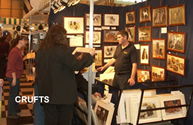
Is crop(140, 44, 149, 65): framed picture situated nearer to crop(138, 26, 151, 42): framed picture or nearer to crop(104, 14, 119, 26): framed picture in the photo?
crop(138, 26, 151, 42): framed picture

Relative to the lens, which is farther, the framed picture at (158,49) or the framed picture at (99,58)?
the framed picture at (99,58)

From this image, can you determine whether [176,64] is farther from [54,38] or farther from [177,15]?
[54,38]

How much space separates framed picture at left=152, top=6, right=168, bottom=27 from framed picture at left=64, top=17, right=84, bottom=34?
5.84 feet

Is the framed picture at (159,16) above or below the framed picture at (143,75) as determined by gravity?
above

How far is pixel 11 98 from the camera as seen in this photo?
452cm

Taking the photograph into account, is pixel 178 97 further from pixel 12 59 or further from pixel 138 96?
pixel 12 59

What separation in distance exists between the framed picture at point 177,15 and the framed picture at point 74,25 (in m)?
2.25

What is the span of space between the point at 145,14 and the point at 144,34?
0.39 metres

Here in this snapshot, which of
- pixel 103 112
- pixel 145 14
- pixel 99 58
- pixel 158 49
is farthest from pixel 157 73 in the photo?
pixel 103 112

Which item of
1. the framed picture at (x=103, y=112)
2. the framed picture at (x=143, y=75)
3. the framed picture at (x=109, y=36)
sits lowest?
the framed picture at (x=103, y=112)

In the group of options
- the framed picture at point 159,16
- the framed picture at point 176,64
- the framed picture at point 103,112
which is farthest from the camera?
the framed picture at point 159,16

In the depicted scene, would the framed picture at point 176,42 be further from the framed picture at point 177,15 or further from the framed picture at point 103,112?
the framed picture at point 103,112

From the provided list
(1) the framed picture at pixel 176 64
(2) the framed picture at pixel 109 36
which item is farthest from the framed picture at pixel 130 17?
(1) the framed picture at pixel 176 64

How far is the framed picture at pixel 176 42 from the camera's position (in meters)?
3.86
